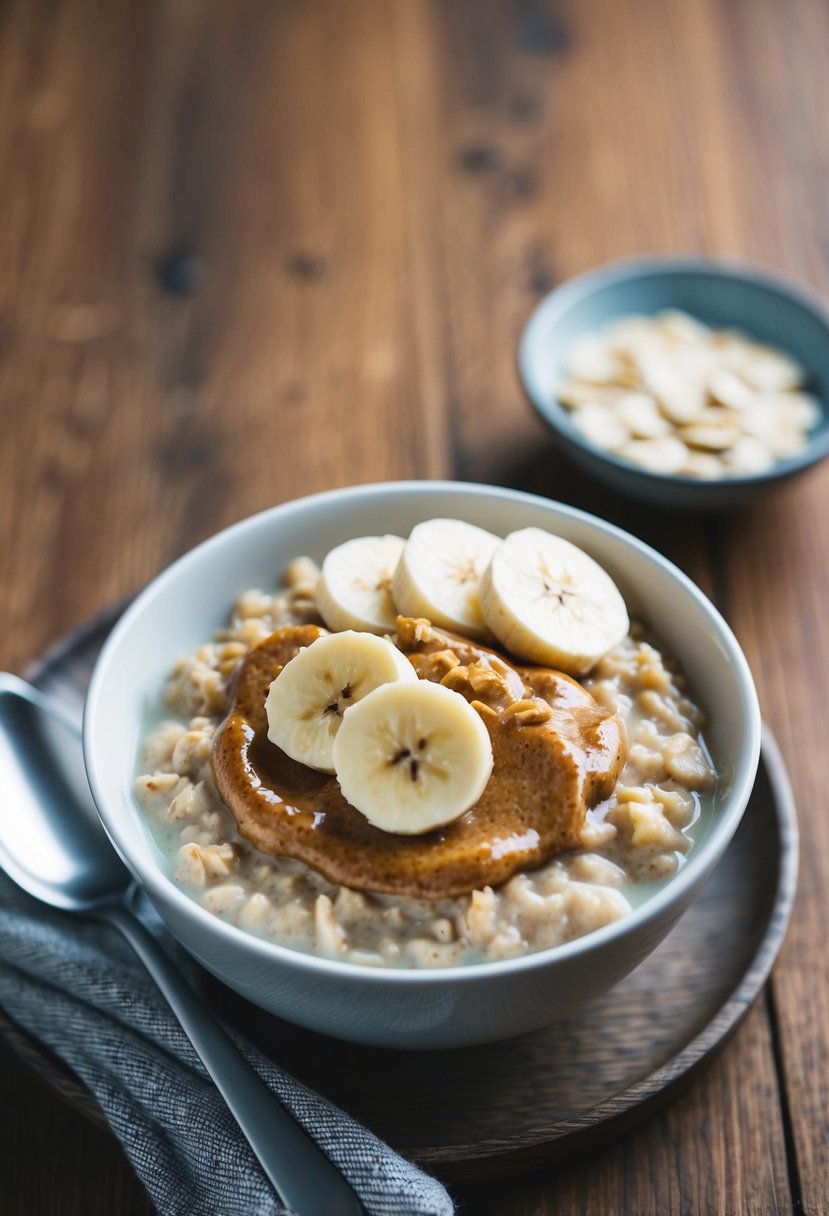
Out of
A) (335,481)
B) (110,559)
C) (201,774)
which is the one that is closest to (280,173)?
(335,481)

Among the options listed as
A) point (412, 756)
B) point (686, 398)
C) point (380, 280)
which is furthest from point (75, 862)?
point (380, 280)

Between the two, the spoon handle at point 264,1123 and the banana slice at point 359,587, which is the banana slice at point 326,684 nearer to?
the banana slice at point 359,587

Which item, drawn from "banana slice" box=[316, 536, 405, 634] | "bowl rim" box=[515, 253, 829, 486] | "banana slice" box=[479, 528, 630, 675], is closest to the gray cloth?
"banana slice" box=[316, 536, 405, 634]

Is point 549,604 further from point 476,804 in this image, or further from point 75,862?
point 75,862

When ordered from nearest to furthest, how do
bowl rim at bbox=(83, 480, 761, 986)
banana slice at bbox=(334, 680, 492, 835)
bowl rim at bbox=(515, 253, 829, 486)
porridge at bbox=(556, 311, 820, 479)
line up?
bowl rim at bbox=(83, 480, 761, 986) < banana slice at bbox=(334, 680, 492, 835) < bowl rim at bbox=(515, 253, 829, 486) < porridge at bbox=(556, 311, 820, 479)

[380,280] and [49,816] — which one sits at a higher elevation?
[380,280]

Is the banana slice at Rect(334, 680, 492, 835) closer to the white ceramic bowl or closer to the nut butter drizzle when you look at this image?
the nut butter drizzle
